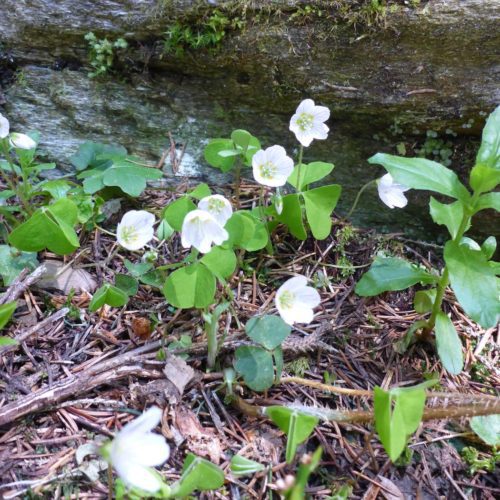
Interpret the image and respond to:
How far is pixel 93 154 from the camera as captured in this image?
2686mm

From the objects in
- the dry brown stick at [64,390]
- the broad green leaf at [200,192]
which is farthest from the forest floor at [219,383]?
the broad green leaf at [200,192]

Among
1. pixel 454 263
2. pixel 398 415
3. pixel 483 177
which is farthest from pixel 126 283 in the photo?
pixel 483 177

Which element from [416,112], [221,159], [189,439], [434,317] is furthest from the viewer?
[416,112]

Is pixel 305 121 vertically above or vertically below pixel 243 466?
above

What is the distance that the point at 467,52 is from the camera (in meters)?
2.48

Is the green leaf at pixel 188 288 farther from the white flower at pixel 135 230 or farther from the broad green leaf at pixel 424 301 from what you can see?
the broad green leaf at pixel 424 301

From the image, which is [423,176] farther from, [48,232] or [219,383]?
[48,232]

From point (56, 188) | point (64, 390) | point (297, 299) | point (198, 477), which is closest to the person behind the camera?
point (198, 477)

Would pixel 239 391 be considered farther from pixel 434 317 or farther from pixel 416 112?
pixel 416 112

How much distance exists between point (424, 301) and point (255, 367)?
82 centimetres

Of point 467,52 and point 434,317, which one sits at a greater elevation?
point 467,52

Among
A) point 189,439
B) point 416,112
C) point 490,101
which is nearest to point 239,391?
point 189,439

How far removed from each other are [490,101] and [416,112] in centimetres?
36

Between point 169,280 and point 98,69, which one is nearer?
point 169,280
